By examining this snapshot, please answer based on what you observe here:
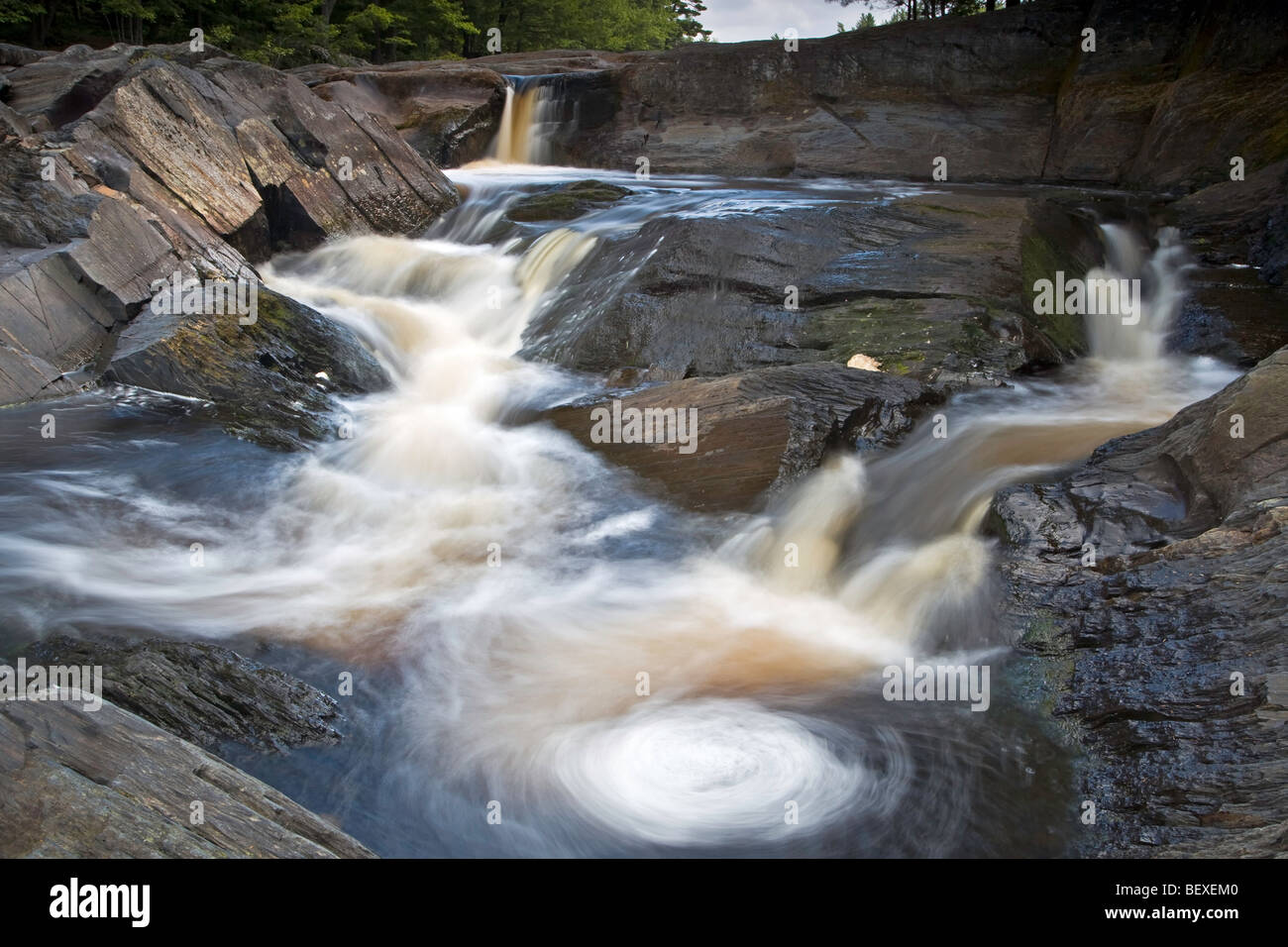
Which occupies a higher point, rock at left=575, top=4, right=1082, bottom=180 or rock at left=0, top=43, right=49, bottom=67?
rock at left=0, top=43, right=49, bottom=67

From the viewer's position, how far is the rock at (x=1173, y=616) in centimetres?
440

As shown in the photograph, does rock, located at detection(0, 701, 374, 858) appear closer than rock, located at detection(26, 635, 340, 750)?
Yes

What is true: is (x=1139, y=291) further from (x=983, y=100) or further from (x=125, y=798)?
(x=125, y=798)

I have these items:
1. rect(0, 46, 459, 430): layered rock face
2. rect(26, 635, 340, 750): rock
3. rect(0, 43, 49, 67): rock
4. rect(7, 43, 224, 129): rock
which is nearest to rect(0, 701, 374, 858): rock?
rect(26, 635, 340, 750): rock

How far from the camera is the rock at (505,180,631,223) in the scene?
45.8ft

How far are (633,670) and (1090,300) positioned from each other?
7.61 metres

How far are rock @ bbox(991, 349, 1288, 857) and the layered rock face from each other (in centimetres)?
667

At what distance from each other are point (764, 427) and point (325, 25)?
78.9 ft

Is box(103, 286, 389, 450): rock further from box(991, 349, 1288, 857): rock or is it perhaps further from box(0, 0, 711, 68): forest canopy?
box(0, 0, 711, 68): forest canopy

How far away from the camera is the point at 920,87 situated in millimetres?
17984

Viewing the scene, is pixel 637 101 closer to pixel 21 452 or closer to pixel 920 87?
pixel 920 87

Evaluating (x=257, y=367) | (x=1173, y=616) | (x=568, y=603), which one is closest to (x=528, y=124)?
(x=257, y=367)

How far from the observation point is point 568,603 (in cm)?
694

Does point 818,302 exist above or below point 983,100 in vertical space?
below
